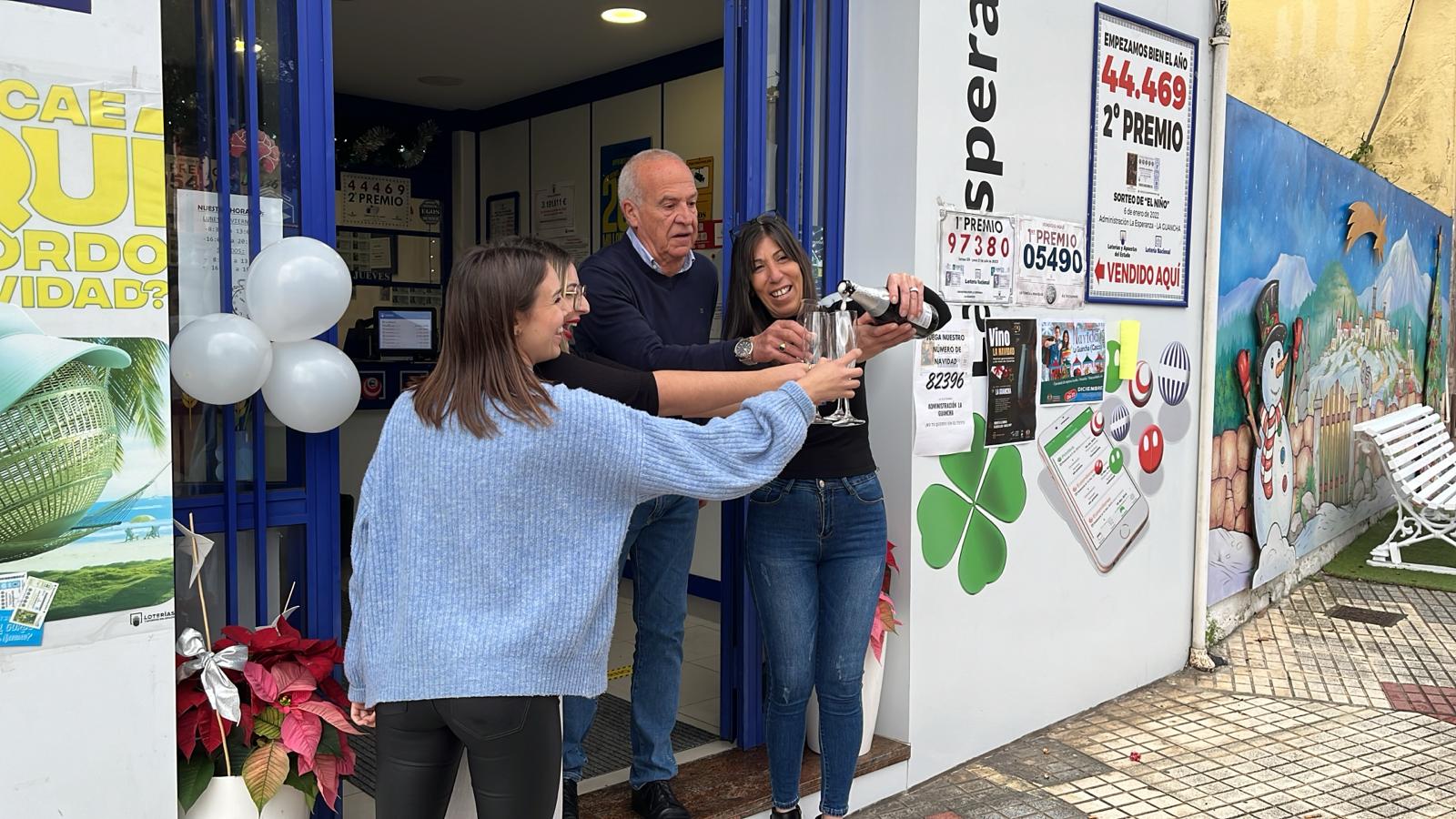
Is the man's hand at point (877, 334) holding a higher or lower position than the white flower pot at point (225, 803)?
higher

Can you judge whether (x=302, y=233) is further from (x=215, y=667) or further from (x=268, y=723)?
(x=268, y=723)

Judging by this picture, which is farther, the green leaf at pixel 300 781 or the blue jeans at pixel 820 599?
the blue jeans at pixel 820 599

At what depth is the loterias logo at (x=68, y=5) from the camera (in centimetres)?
199

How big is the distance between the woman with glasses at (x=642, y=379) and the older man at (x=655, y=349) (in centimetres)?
19

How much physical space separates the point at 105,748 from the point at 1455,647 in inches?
234

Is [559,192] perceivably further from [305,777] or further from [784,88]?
[305,777]

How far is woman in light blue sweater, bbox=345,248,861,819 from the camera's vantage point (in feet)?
6.15

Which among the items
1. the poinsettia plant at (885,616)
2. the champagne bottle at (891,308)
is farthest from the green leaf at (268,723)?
the poinsettia plant at (885,616)

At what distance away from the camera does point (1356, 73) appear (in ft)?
39.6

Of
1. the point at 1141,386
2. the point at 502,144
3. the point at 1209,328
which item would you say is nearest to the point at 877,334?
the point at 1141,386

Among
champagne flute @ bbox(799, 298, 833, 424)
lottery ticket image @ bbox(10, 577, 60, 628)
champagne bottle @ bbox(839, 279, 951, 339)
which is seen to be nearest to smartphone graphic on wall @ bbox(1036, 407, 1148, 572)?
champagne bottle @ bbox(839, 279, 951, 339)

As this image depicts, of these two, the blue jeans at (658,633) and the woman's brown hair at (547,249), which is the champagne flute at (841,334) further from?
the blue jeans at (658,633)

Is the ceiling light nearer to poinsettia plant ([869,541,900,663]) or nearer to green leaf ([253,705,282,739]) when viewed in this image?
poinsettia plant ([869,541,900,663])

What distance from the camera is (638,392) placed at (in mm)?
2297
